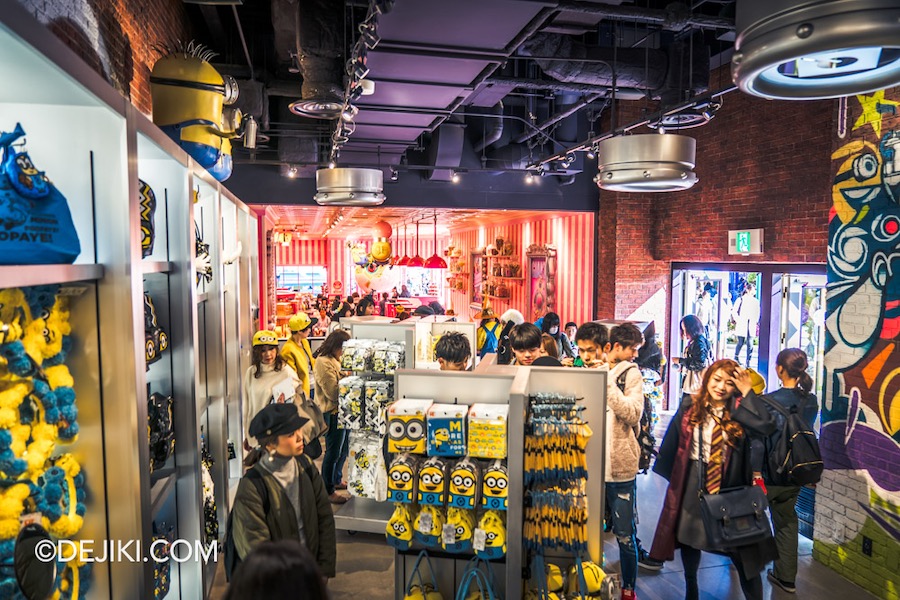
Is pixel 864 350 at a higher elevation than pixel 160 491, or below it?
higher

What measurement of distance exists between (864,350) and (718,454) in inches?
65.4

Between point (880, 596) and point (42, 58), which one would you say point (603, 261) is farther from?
point (42, 58)

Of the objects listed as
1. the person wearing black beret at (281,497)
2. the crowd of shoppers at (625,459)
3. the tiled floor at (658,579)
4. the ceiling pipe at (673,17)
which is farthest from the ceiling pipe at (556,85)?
the person wearing black beret at (281,497)

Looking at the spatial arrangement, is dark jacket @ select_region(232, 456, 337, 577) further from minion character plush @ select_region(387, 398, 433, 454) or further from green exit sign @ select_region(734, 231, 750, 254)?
green exit sign @ select_region(734, 231, 750, 254)

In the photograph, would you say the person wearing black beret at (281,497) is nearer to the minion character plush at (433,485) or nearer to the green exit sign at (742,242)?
the minion character plush at (433,485)

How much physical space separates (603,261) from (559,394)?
6589mm

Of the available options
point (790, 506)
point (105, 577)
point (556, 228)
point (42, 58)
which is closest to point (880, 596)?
point (790, 506)

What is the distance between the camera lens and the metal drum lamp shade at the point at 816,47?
163 cm

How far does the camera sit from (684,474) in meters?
3.59

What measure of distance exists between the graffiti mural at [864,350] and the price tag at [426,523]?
3.17 meters

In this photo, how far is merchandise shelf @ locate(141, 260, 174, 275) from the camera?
101 inches

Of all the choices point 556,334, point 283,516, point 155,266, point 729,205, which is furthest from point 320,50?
point 729,205

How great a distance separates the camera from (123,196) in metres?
2.08

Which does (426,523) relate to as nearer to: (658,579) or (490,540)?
(490,540)
